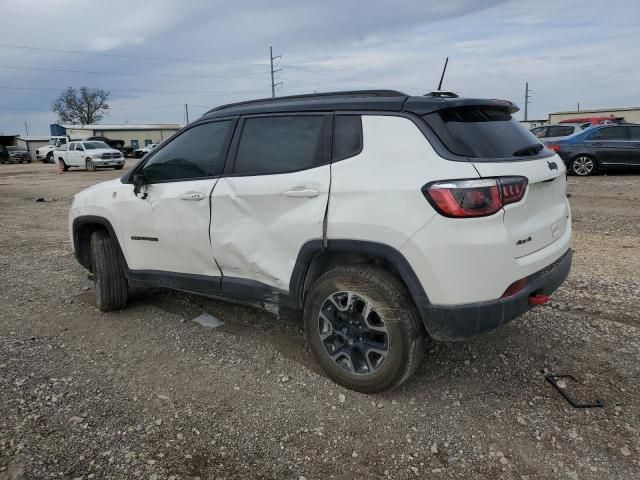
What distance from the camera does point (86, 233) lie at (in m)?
4.79

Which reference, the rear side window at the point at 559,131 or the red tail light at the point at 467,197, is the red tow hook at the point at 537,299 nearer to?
the red tail light at the point at 467,197

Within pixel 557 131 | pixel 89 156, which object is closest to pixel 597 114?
pixel 557 131

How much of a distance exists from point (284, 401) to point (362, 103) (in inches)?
74.8

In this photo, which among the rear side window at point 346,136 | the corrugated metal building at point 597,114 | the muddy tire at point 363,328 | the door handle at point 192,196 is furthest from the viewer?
the corrugated metal building at point 597,114

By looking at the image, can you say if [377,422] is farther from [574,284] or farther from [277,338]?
[574,284]

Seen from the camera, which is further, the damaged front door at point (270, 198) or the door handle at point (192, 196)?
the door handle at point (192, 196)

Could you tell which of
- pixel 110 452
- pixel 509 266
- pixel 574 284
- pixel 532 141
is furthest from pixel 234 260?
pixel 574 284

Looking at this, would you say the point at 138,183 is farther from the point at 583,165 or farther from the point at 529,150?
the point at 583,165

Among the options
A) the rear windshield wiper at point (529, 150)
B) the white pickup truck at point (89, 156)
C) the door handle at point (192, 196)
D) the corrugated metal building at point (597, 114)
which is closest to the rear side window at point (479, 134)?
the rear windshield wiper at point (529, 150)

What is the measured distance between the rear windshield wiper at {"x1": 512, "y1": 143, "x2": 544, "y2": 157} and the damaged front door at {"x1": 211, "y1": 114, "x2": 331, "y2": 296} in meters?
1.12

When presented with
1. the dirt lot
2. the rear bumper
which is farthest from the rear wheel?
the rear bumper

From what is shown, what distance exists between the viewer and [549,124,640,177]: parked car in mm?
13773

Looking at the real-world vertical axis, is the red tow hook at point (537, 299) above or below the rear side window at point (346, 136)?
below

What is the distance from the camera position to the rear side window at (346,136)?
2.99 m
